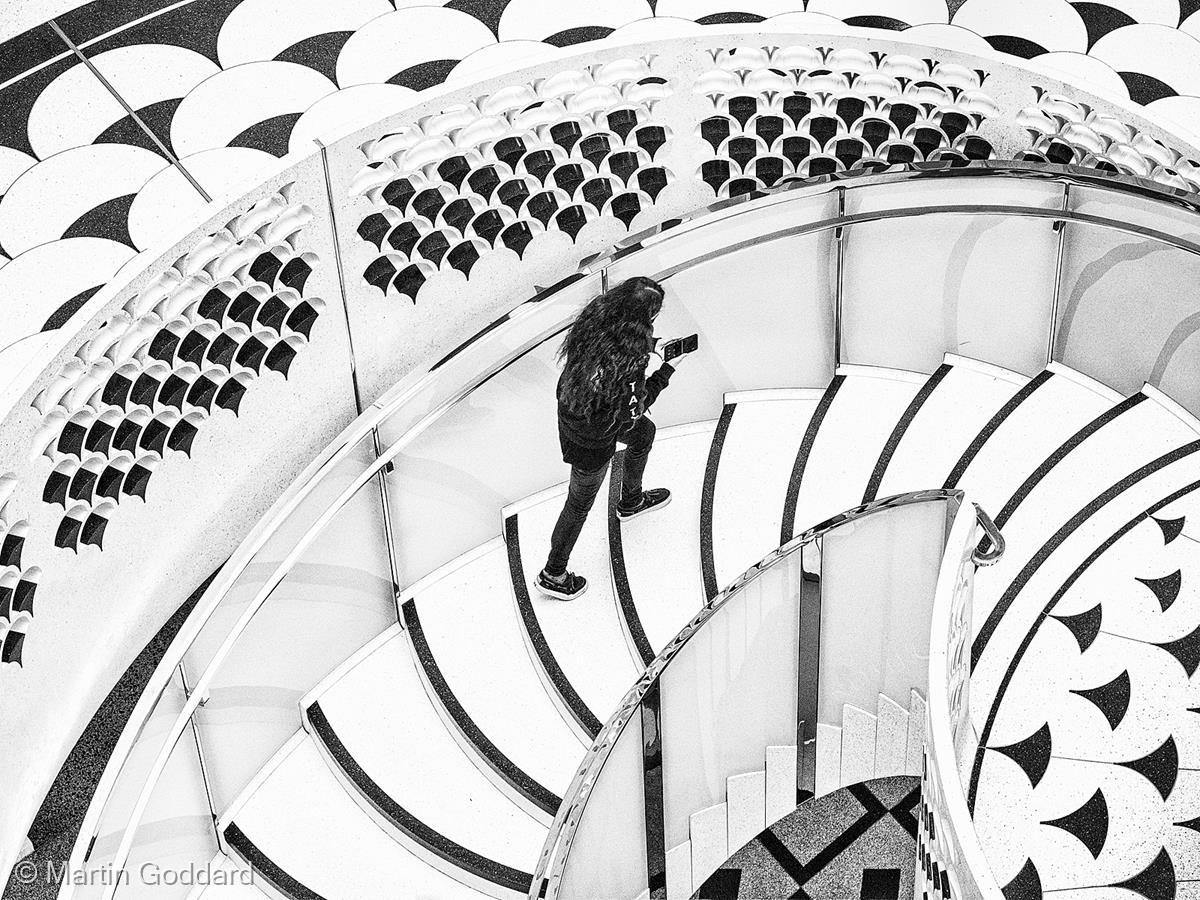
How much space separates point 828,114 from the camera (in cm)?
532

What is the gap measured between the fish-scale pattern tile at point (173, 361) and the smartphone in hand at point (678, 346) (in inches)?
56.7

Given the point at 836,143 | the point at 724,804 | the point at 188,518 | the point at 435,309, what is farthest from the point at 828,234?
the point at 188,518

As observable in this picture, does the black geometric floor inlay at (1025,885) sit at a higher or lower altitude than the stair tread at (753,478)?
lower

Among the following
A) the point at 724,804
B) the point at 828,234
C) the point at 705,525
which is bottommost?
the point at 724,804

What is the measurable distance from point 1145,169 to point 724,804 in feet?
9.55

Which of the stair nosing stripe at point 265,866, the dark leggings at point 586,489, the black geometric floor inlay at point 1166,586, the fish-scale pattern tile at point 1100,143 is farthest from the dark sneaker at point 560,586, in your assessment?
the fish-scale pattern tile at point 1100,143

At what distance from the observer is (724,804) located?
4.89 metres

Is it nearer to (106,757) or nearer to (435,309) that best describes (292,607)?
(106,757)

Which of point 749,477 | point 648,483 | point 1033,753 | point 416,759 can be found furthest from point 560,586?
point 1033,753

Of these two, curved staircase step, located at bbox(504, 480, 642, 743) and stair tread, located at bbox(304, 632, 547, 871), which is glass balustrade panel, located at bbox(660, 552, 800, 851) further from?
stair tread, located at bbox(304, 632, 547, 871)

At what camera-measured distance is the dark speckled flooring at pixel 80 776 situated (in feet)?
15.5

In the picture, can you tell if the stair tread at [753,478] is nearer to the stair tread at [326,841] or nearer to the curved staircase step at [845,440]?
the curved staircase step at [845,440]

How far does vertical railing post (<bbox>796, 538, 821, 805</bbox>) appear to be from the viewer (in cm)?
458

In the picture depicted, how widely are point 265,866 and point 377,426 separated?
1631 millimetres
